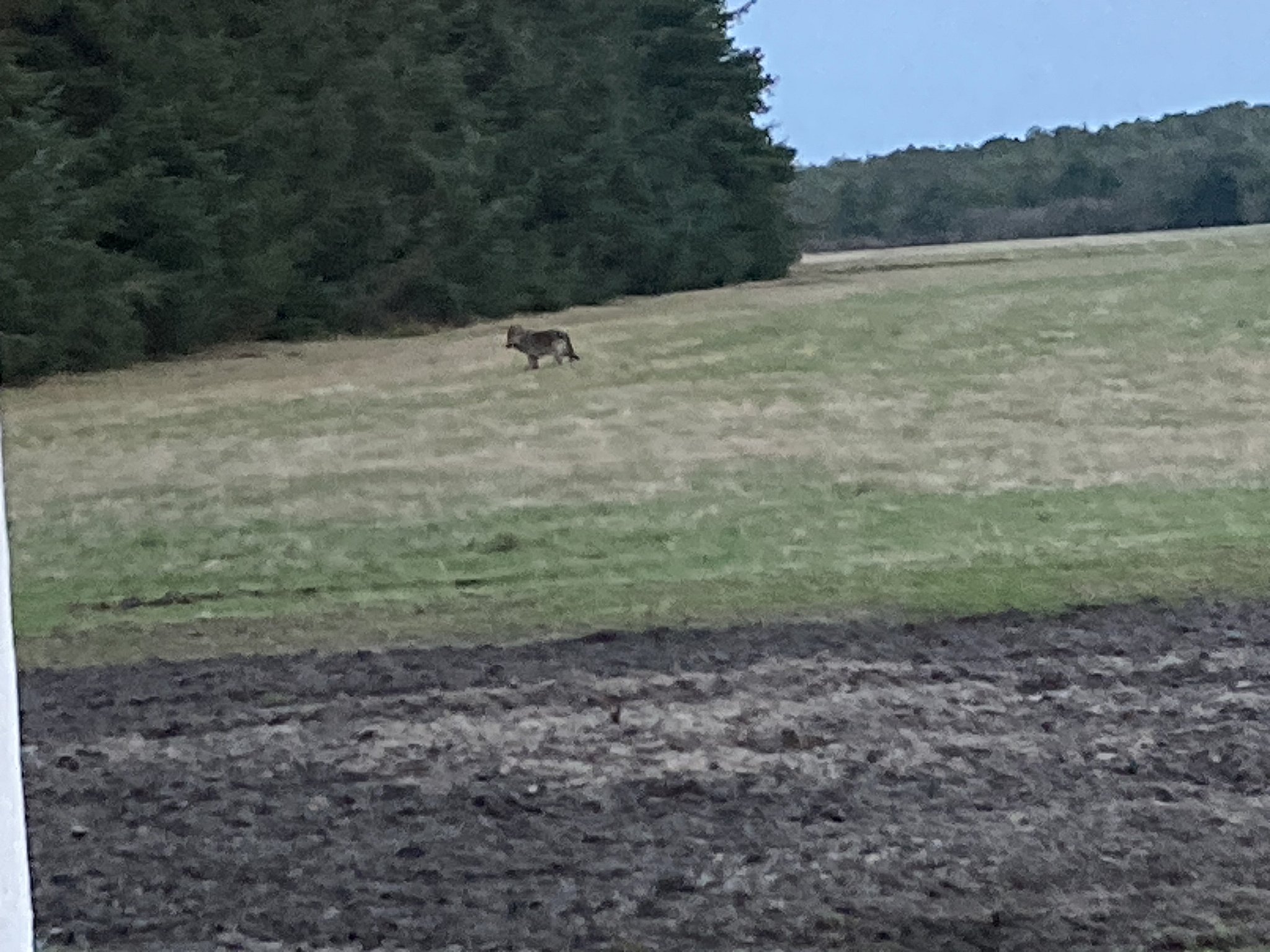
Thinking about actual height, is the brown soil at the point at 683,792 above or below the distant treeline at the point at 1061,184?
below

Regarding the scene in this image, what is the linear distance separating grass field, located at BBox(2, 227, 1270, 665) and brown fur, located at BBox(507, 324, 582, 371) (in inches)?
1.9

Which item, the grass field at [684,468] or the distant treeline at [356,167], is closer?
the grass field at [684,468]

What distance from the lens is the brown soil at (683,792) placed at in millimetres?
1934

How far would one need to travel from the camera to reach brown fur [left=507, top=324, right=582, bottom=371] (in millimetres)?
5422

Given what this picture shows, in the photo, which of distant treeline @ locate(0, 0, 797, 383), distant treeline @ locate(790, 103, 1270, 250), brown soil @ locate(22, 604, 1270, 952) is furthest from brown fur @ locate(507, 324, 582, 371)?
brown soil @ locate(22, 604, 1270, 952)

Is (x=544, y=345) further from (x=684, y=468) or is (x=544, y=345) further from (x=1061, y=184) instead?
(x=1061, y=184)

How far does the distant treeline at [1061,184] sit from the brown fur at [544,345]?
1.54 meters

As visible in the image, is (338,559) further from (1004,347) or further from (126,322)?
(1004,347)

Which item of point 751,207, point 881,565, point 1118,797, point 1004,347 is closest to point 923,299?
point 1004,347

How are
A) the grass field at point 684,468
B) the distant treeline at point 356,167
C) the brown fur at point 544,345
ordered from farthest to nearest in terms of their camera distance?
the brown fur at point 544,345 < the distant treeline at point 356,167 < the grass field at point 684,468

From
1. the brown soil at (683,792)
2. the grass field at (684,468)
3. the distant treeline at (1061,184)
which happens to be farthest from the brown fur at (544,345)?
the brown soil at (683,792)

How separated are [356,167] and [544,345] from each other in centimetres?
104

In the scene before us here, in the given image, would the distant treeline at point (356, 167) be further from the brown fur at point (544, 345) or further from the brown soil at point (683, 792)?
the brown soil at point (683, 792)

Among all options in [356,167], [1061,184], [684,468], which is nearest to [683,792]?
[684,468]
